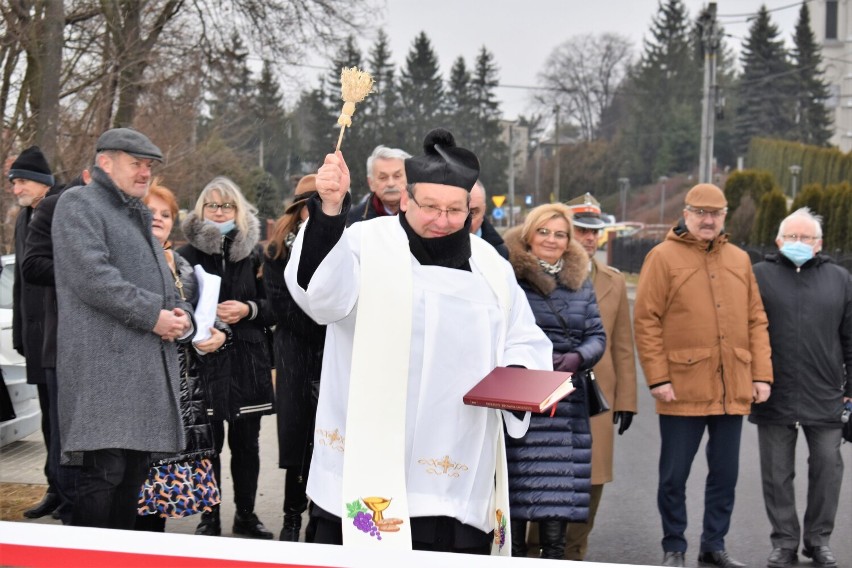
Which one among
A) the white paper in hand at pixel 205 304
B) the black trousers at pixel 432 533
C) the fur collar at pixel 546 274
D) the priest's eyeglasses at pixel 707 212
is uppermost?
the priest's eyeglasses at pixel 707 212

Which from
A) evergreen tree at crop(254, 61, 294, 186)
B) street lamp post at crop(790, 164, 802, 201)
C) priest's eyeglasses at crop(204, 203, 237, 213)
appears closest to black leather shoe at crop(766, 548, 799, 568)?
priest's eyeglasses at crop(204, 203, 237, 213)

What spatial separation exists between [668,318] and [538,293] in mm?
950

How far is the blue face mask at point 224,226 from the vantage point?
5883mm

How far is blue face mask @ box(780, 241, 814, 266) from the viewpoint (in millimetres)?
5953

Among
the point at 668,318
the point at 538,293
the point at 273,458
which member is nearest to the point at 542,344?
the point at 538,293

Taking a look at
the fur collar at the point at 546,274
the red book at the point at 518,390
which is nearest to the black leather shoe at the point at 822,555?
the fur collar at the point at 546,274

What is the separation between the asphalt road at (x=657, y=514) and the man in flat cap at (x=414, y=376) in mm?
2432

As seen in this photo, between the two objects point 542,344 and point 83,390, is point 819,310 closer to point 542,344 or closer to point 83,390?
point 542,344

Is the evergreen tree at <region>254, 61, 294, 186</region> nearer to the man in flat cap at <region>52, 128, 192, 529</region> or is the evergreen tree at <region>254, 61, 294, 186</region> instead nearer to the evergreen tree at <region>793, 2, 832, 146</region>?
the man in flat cap at <region>52, 128, 192, 529</region>

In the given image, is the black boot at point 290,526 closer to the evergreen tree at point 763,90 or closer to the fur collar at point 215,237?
the fur collar at point 215,237

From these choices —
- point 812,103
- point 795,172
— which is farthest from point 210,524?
point 812,103

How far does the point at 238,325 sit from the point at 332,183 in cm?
271

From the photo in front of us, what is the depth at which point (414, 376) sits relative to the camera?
363 centimetres

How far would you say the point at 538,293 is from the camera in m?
5.36
